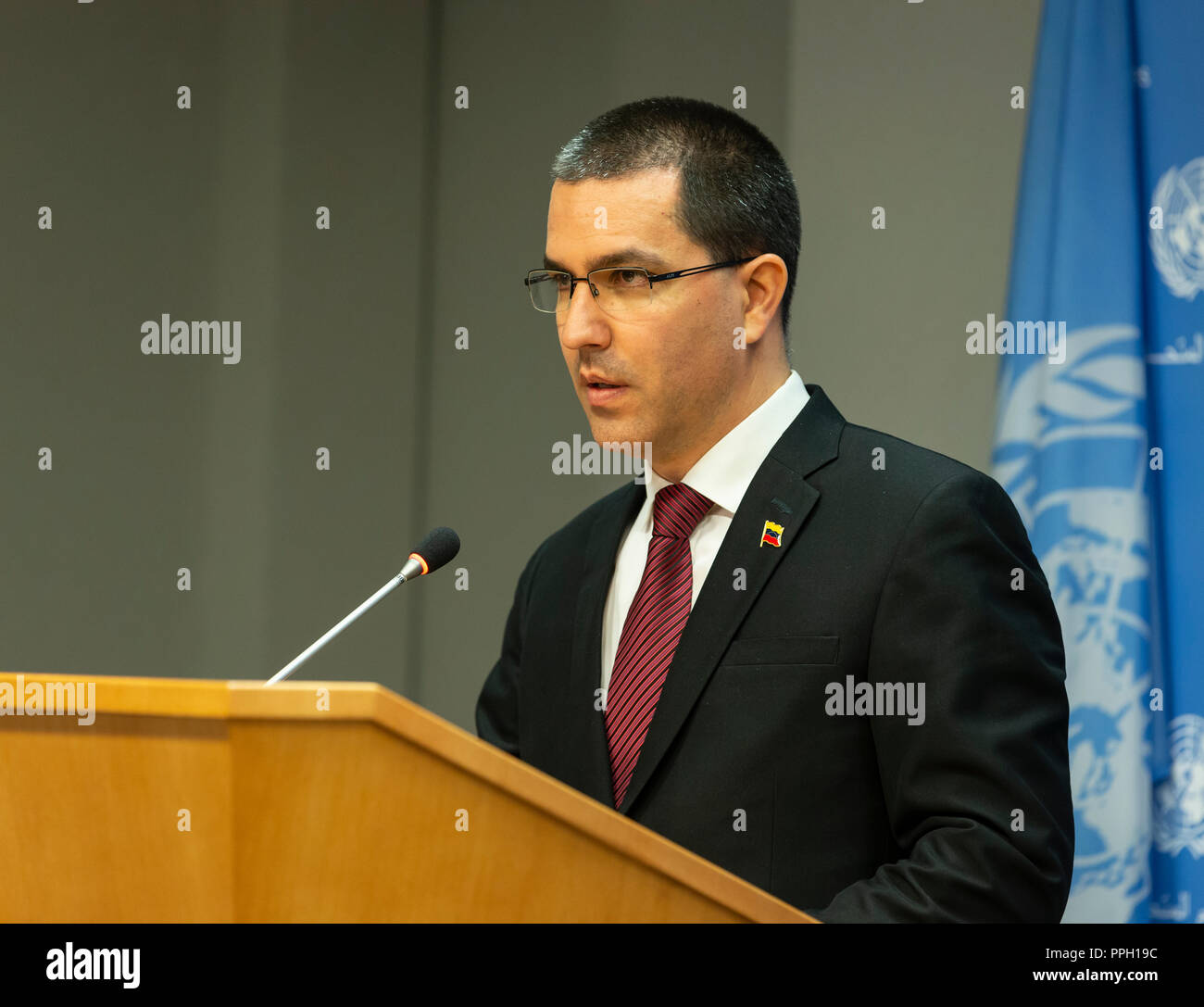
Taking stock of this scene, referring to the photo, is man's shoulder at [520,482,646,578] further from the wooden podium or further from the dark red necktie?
the wooden podium

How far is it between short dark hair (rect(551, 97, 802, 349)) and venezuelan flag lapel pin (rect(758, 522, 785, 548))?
0.38m

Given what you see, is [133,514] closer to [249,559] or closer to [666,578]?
[249,559]

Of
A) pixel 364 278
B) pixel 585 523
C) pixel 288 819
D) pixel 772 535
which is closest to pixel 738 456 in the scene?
pixel 772 535

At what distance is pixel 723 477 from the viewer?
180 cm

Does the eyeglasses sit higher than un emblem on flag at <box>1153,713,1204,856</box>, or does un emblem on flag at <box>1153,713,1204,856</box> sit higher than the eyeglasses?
the eyeglasses

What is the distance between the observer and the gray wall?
302cm

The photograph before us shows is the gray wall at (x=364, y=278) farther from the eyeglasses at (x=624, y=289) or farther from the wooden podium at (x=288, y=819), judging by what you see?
the wooden podium at (x=288, y=819)

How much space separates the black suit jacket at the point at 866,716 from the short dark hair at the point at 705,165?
0.28 meters

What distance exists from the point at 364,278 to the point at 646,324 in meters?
2.00

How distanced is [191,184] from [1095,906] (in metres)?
2.73

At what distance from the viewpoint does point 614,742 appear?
1.73m

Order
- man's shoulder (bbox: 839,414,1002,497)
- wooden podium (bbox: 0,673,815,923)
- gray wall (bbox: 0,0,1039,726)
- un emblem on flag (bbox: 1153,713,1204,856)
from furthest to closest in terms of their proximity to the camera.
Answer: gray wall (bbox: 0,0,1039,726), un emblem on flag (bbox: 1153,713,1204,856), man's shoulder (bbox: 839,414,1002,497), wooden podium (bbox: 0,673,815,923)

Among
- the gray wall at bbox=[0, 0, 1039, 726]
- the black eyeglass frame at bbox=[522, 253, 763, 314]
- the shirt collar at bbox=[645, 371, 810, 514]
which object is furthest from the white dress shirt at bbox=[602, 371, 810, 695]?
the gray wall at bbox=[0, 0, 1039, 726]
